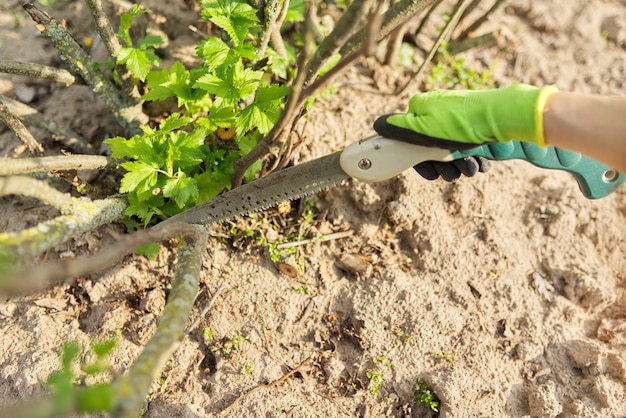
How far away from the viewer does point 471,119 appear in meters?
1.77

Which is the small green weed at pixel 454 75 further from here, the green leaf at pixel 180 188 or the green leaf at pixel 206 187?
the green leaf at pixel 180 188

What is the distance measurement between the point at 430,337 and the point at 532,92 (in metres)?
1.23

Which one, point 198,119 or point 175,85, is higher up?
point 175,85

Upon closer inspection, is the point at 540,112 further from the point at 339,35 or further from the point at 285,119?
the point at 285,119

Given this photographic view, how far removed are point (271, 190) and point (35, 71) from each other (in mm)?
1202

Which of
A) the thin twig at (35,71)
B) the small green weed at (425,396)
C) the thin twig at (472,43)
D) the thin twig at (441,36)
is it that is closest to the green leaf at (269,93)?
the thin twig at (35,71)

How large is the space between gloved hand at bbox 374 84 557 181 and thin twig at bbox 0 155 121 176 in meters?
1.21

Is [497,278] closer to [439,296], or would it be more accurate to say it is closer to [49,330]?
[439,296]

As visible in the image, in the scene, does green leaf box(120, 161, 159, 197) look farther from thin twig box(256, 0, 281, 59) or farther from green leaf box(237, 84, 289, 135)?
thin twig box(256, 0, 281, 59)

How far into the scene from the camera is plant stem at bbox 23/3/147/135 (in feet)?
7.00

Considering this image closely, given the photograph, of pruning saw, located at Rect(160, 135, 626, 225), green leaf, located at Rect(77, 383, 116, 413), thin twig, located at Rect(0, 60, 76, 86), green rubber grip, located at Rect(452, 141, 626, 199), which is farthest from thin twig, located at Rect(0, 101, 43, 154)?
green rubber grip, located at Rect(452, 141, 626, 199)

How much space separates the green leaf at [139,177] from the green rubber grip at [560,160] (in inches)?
48.9

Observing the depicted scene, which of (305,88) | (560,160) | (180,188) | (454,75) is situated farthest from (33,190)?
(454,75)

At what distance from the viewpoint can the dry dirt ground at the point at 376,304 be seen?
87.1 inches
